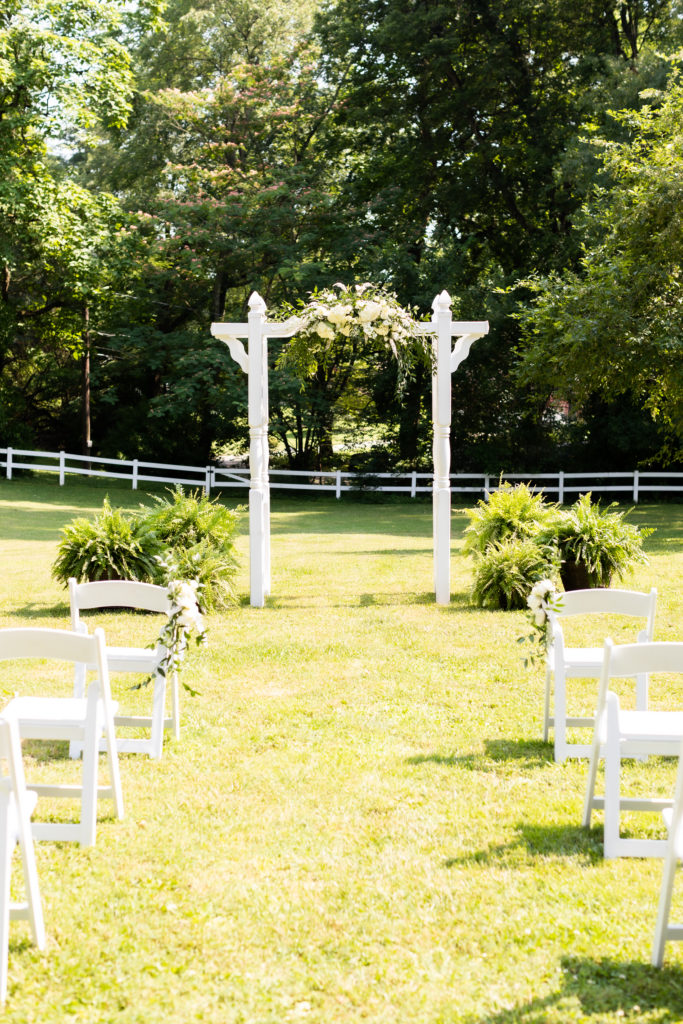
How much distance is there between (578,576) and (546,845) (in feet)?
21.3

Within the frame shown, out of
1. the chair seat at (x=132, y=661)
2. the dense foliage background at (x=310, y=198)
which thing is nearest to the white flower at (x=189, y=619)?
the chair seat at (x=132, y=661)

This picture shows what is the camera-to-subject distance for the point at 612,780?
3.98 metres

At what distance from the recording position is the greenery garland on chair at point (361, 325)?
10.3 meters

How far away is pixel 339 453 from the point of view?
28688 millimetres

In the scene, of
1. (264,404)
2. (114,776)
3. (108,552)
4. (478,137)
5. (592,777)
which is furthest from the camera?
(478,137)

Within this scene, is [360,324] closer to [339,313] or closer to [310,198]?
[339,313]

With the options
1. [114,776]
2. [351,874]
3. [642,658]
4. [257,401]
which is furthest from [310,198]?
[351,874]

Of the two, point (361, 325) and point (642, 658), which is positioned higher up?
point (361, 325)

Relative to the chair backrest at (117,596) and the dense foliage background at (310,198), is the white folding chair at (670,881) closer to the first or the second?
the chair backrest at (117,596)

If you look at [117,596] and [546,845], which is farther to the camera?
[117,596]

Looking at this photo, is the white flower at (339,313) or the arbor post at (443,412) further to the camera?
the arbor post at (443,412)

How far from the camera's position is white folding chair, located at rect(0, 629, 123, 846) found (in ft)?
13.5

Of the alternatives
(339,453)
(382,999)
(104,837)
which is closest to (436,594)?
(104,837)

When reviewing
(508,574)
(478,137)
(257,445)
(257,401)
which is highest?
(478,137)
